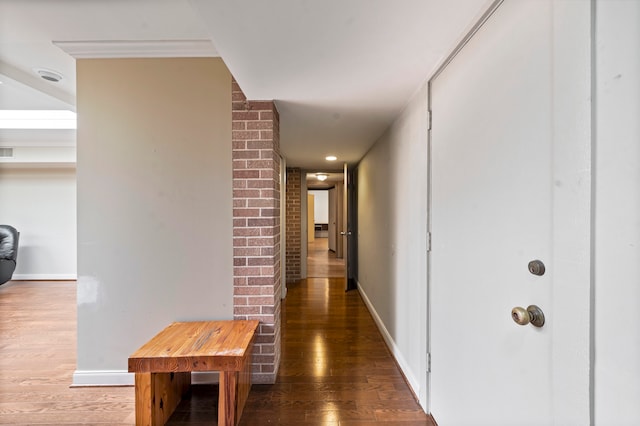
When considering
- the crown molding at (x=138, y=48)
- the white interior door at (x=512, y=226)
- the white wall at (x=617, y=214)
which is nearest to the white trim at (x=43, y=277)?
the crown molding at (x=138, y=48)

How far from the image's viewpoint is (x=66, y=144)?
4723 millimetres

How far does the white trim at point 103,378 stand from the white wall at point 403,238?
213 centimetres

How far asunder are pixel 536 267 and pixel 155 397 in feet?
6.59

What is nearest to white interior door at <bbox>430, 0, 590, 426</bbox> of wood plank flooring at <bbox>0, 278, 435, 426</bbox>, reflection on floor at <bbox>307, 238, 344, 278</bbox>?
wood plank flooring at <bbox>0, 278, 435, 426</bbox>

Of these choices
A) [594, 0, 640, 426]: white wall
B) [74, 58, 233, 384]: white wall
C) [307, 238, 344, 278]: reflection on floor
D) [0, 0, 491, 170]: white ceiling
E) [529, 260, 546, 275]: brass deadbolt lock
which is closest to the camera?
[594, 0, 640, 426]: white wall

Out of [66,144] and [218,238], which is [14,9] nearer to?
[218,238]

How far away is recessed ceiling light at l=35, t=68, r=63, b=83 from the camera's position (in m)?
2.21

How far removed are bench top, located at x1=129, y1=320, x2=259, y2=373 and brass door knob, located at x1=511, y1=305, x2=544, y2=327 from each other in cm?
135

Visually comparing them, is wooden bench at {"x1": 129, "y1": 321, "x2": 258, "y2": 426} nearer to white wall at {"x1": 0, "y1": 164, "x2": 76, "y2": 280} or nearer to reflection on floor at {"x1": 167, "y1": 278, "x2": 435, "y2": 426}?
reflection on floor at {"x1": 167, "y1": 278, "x2": 435, "y2": 426}

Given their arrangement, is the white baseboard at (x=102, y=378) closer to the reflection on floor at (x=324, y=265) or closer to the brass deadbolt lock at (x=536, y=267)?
the brass deadbolt lock at (x=536, y=267)

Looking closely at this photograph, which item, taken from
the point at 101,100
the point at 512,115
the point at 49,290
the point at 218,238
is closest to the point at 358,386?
the point at 218,238

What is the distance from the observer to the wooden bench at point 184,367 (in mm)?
1489

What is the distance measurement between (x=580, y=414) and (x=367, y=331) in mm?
2397

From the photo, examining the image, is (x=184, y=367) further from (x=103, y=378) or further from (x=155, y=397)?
(x=103, y=378)
